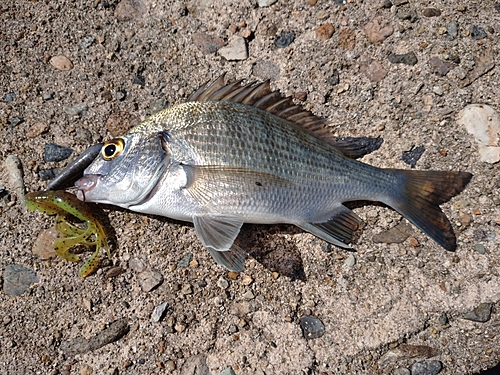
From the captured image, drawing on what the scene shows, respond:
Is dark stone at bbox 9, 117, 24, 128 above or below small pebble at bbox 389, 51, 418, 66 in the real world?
above

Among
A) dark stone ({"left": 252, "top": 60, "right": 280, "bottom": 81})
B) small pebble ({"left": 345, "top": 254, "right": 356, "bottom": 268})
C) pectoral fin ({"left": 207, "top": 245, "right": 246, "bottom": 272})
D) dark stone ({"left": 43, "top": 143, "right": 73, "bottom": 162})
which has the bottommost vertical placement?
small pebble ({"left": 345, "top": 254, "right": 356, "bottom": 268})

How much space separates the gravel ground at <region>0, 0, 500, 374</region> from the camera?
286 centimetres

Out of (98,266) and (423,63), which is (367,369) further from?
(423,63)

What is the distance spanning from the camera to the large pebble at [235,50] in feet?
11.2

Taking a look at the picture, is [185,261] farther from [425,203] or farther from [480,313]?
[480,313]

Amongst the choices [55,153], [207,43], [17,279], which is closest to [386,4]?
[207,43]

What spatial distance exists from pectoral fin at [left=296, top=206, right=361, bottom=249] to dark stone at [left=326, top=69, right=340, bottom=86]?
3.20 ft

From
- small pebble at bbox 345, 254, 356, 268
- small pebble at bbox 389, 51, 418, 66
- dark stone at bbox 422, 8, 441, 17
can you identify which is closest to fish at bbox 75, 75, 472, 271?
small pebble at bbox 345, 254, 356, 268

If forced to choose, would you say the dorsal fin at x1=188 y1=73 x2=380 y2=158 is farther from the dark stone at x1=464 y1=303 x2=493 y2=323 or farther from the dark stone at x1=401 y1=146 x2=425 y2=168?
the dark stone at x1=464 y1=303 x2=493 y2=323

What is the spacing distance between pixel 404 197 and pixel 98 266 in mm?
2083

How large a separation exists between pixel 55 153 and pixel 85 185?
0.51 meters

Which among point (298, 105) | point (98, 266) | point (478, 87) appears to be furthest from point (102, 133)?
point (478, 87)

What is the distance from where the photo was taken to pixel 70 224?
300cm

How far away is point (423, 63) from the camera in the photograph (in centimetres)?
332
